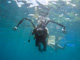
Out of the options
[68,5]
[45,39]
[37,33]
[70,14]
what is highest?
[37,33]

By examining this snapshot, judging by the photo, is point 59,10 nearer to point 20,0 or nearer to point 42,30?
point 20,0

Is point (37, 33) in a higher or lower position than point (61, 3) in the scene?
higher

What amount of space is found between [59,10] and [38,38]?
995 centimetres

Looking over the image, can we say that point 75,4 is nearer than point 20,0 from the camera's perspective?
Yes

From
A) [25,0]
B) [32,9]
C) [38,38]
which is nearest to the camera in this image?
[38,38]

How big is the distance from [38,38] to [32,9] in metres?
10.7

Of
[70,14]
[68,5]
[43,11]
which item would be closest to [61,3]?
[68,5]

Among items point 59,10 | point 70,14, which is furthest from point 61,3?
point 70,14

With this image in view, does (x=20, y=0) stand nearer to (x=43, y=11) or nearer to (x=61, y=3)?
(x=61, y=3)

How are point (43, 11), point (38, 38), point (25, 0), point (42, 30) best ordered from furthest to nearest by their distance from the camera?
point (25, 0)
point (43, 11)
point (38, 38)
point (42, 30)

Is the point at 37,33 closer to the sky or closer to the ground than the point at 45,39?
closer to the sky

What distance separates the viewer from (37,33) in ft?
16.6

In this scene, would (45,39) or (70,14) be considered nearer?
(45,39)

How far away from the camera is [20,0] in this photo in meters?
13.5
